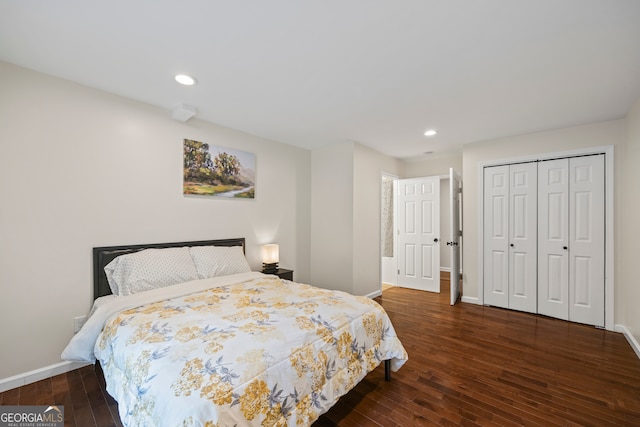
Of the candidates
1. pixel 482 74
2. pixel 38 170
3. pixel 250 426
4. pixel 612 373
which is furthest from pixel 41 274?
pixel 612 373

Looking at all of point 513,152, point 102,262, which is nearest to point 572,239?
point 513,152

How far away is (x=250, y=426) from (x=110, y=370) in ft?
3.58

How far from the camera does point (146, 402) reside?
1165 mm

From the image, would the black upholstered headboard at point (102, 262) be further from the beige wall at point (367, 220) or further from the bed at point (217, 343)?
the beige wall at point (367, 220)

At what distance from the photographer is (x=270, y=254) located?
12.0ft

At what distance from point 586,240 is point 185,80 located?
185 inches

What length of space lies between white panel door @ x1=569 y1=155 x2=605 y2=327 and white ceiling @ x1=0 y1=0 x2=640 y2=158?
703 millimetres

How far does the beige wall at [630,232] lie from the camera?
105 inches

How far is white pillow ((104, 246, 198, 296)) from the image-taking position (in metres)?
2.31

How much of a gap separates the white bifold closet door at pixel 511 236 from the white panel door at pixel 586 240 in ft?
1.21

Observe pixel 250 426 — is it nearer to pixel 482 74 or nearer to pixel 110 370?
pixel 110 370

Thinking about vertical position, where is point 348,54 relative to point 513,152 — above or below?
above

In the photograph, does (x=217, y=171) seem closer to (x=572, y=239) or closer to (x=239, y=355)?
(x=239, y=355)

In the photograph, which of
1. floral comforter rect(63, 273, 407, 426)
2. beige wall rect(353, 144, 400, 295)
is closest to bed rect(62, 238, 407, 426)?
floral comforter rect(63, 273, 407, 426)
